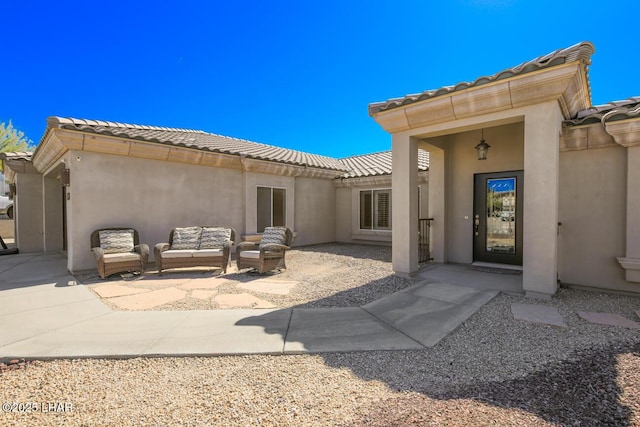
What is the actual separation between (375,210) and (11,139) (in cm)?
3496

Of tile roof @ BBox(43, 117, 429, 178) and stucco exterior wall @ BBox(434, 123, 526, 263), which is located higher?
tile roof @ BBox(43, 117, 429, 178)

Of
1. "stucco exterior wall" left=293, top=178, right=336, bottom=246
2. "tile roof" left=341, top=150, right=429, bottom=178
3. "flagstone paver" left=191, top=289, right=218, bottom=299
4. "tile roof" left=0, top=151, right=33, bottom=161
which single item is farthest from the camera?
"stucco exterior wall" left=293, top=178, right=336, bottom=246

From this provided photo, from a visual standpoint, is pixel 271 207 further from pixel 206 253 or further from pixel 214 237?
pixel 206 253

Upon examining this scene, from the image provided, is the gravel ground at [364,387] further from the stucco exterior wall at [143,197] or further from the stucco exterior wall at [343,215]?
the stucco exterior wall at [343,215]

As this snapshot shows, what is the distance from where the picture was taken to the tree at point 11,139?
87.3 ft

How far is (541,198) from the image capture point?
16.2 feet

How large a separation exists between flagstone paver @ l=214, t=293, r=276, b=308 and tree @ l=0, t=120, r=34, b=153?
34.3m

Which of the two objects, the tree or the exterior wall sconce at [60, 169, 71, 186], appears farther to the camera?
the tree

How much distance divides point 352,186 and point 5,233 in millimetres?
20196

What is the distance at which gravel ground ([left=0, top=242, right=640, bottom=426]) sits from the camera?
2.21 meters

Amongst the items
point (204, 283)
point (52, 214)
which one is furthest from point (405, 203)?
point (52, 214)

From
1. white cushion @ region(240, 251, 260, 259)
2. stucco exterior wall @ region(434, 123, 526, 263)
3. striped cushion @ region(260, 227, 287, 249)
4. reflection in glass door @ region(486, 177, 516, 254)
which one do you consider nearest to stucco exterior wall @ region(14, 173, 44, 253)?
white cushion @ region(240, 251, 260, 259)

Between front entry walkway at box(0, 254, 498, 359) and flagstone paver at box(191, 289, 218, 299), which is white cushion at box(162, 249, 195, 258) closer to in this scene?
flagstone paver at box(191, 289, 218, 299)

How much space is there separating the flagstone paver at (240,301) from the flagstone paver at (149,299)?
826 millimetres
